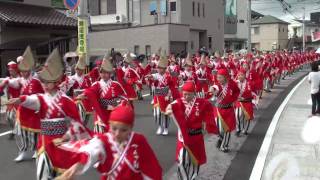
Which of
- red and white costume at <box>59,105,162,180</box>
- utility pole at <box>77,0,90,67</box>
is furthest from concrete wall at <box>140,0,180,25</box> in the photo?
red and white costume at <box>59,105,162,180</box>

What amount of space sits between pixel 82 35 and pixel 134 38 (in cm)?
2333

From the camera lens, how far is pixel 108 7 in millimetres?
46875

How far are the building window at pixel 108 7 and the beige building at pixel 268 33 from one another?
3838 centimetres

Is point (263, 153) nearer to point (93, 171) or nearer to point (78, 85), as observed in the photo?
point (93, 171)

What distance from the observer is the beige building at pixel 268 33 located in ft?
259

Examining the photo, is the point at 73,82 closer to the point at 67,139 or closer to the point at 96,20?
the point at 67,139

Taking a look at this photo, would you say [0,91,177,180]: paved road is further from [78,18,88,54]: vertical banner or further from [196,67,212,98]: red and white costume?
[78,18,88,54]: vertical banner

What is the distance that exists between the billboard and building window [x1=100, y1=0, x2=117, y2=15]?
20.3 m

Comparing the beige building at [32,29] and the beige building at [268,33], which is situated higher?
the beige building at [268,33]

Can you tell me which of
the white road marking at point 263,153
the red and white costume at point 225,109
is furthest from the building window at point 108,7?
the red and white costume at point 225,109

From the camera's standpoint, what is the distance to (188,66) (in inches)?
623

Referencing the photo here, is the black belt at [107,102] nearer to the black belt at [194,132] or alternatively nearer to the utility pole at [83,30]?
the black belt at [194,132]

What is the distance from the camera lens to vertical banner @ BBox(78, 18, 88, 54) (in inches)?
690

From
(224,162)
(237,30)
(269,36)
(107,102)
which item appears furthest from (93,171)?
(269,36)
